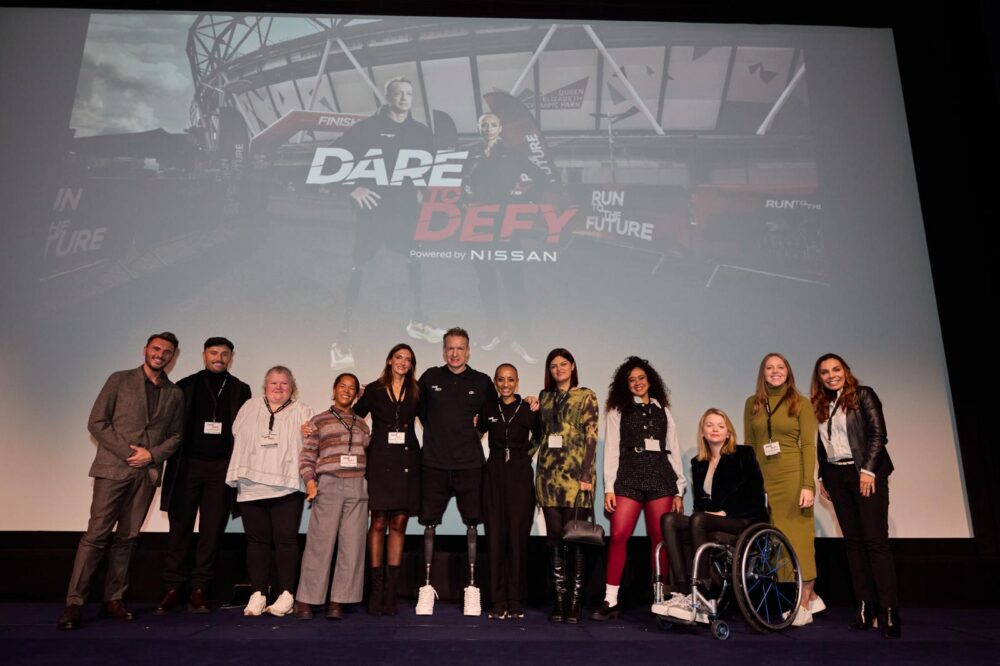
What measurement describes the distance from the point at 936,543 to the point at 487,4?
4707 mm

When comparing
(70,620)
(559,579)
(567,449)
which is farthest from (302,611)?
(567,449)

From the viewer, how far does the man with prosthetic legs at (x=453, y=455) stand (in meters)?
3.69

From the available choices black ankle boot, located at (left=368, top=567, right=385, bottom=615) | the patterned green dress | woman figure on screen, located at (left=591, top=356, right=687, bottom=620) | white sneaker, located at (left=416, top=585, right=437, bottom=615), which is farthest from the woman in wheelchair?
black ankle boot, located at (left=368, top=567, right=385, bottom=615)

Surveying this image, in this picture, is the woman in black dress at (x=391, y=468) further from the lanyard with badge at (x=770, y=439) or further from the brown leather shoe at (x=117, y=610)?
the lanyard with badge at (x=770, y=439)

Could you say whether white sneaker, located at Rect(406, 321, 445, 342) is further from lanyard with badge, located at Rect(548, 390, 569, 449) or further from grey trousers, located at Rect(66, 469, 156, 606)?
grey trousers, located at Rect(66, 469, 156, 606)

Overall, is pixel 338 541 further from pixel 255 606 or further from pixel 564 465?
pixel 564 465

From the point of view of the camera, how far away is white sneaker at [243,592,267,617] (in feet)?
11.5

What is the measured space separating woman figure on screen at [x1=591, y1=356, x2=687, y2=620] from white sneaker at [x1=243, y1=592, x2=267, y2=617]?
171 cm

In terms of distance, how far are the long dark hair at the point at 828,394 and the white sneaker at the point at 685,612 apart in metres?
1.23

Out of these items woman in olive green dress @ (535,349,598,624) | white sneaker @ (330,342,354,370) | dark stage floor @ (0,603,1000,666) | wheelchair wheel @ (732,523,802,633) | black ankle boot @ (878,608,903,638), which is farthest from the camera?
white sneaker @ (330,342,354,370)

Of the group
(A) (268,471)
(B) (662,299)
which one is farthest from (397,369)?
(B) (662,299)

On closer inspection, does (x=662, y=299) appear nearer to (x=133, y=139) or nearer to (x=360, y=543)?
(x=360, y=543)

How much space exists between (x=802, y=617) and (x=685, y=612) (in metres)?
0.81

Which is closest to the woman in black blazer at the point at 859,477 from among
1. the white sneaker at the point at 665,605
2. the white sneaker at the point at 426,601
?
the white sneaker at the point at 665,605
